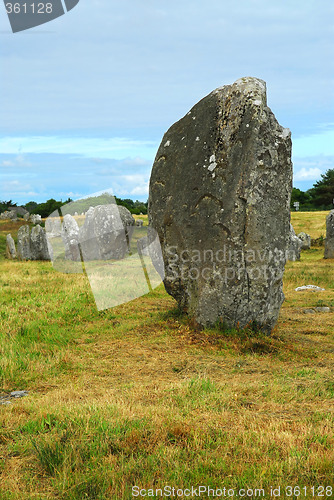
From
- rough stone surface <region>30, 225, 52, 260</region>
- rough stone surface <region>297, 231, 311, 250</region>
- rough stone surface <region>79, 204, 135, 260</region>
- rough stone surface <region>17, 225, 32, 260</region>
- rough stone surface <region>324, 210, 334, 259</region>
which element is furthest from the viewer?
rough stone surface <region>297, 231, 311, 250</region>

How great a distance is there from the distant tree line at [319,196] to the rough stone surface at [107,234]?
49.7m

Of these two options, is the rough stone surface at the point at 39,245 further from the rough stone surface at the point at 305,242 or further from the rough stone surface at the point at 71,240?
the rough stone surface at the point at 305,242

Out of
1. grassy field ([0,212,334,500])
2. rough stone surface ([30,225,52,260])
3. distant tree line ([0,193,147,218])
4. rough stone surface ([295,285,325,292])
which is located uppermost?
distant tree line ([0,193,147,218])

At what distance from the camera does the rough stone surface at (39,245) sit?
24219 millimetres

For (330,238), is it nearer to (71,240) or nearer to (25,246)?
(71,240)

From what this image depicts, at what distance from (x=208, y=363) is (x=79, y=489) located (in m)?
3.93

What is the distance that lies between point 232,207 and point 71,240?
17771mm

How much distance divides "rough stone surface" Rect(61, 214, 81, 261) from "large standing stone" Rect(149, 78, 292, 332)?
15572mm

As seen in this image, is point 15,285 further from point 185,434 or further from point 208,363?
point 185,434

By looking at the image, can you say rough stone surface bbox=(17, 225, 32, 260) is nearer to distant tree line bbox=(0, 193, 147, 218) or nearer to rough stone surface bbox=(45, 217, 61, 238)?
distant tree line bbox=(0, 193, 147, 218)

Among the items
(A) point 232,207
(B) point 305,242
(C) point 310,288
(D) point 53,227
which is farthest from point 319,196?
(A) point 232,207

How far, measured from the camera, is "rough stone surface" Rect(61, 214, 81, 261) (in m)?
24.3

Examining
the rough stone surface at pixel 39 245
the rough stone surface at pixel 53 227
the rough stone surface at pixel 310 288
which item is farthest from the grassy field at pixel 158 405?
the rough stone surface at pixel 53 227

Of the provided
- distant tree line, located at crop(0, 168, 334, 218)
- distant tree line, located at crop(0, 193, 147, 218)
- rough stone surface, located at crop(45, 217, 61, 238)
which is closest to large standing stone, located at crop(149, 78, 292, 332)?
distant tree line, located at crop(0, 193, 147, 218)
